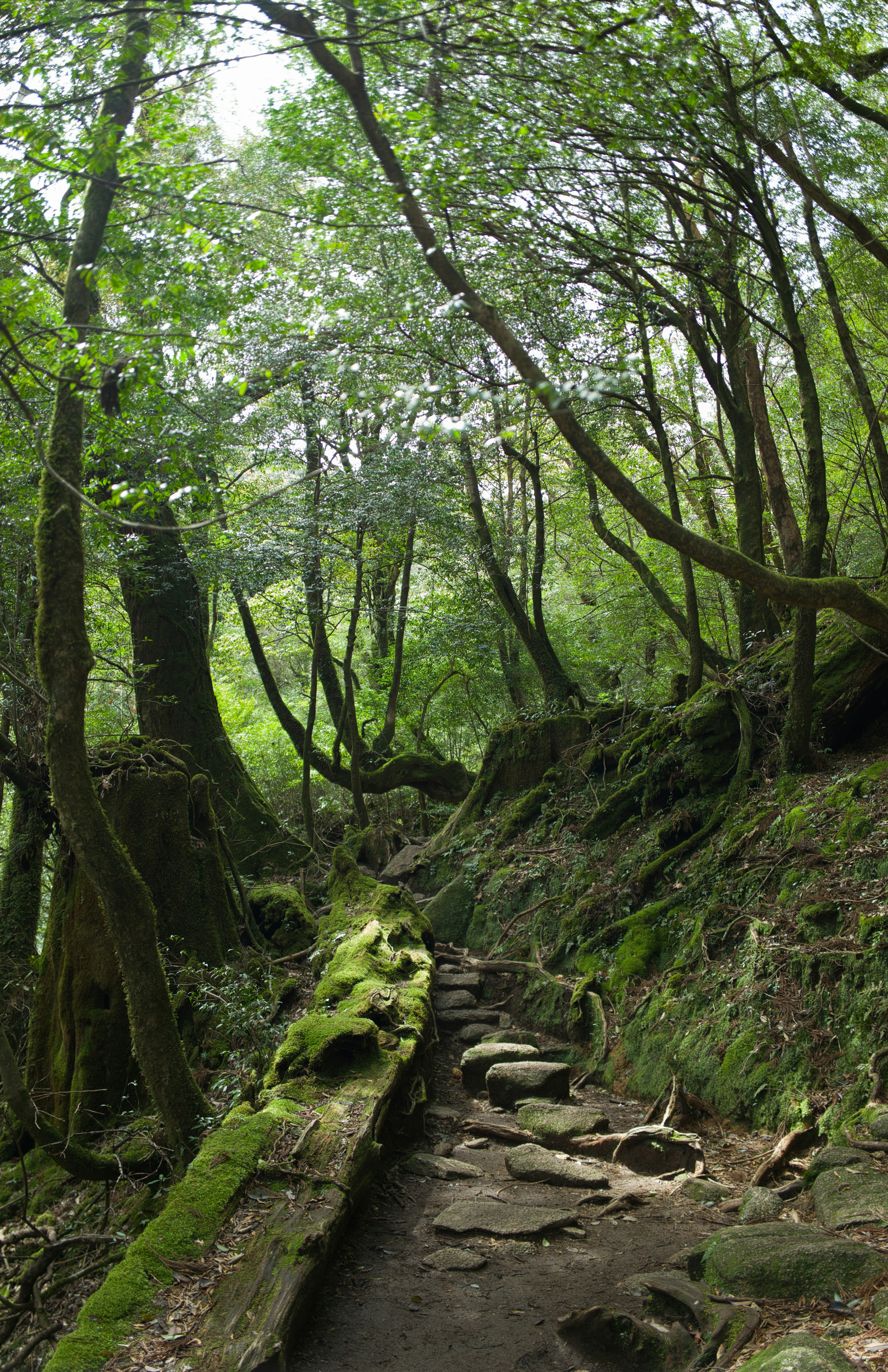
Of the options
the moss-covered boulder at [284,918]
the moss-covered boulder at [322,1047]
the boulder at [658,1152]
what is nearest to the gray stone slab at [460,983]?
the moss-covered boulder at [284,918]

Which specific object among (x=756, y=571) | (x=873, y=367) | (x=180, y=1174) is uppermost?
(x=873, y=367)

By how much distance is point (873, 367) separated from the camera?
48.5ft

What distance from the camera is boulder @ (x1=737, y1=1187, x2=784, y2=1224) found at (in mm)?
4121

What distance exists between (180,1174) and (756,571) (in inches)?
197

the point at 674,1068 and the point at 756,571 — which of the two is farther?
the point at 674,1068

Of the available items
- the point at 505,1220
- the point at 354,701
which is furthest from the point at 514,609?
the point at 505,1220

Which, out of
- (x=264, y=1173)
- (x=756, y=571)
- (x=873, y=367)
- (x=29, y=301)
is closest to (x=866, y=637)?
(x=756, y=571)

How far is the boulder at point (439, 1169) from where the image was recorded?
529cm

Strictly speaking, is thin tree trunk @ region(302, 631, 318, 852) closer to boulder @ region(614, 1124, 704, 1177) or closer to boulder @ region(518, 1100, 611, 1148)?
boulder @ region(518, 1100, 611, 1148)

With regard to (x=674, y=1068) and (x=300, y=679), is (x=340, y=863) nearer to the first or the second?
(x=674, y=1068)

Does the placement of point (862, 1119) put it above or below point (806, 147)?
below

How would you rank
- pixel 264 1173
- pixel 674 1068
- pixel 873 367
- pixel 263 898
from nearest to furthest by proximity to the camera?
pixel 264 1173, pixel 674 1068, pixel 263 898, pixel 873 367

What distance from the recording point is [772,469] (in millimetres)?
12508

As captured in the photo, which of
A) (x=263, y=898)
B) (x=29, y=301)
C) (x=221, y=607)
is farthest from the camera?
(x=221, y=607)
